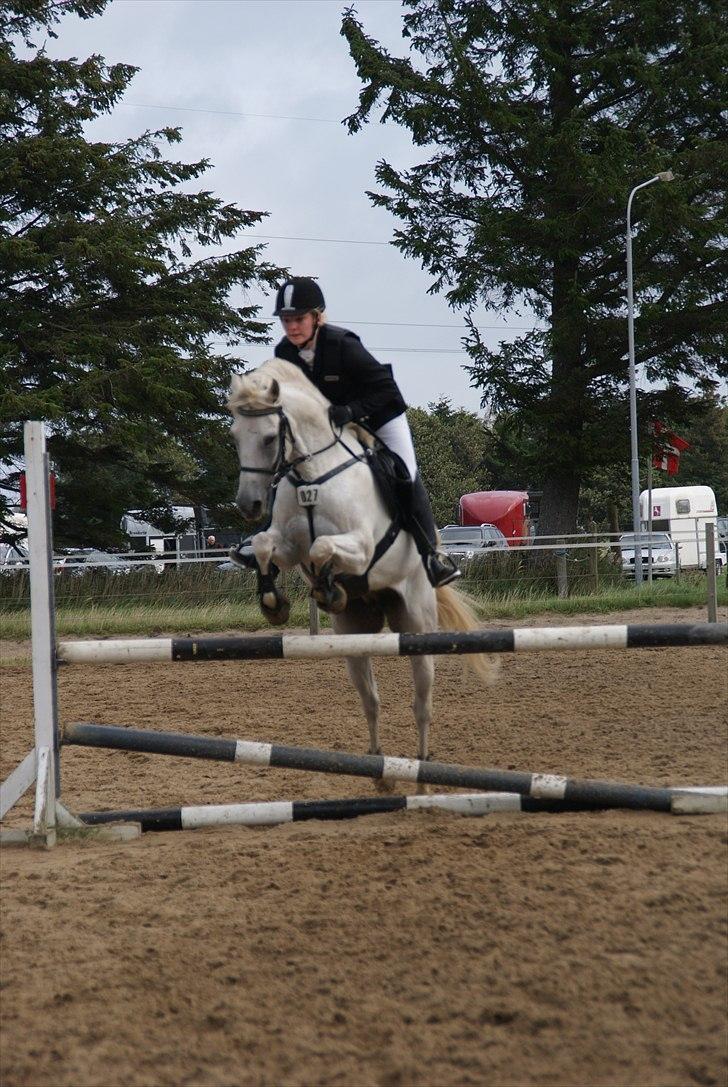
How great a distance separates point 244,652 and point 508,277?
16291 millimetres

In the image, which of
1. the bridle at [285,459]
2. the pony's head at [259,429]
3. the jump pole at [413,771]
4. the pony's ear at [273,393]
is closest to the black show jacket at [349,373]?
the bridle at [285,459]

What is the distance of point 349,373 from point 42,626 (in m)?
1.71

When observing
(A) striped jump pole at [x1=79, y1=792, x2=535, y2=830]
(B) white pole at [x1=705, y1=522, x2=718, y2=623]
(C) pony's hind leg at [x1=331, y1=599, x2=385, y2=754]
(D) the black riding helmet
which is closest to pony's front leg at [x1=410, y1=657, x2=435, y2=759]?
(C) pony's hind leg at [x1=331, y1=599, x2=385, y2=754]

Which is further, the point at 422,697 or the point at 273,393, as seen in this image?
the point at 422,697

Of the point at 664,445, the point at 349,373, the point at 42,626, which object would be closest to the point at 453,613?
the point at 349,373

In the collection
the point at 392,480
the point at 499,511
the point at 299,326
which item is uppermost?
the point at 499,511

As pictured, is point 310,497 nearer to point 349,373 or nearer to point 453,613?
point 349,373

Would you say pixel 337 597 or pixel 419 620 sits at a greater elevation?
pixel 337 597

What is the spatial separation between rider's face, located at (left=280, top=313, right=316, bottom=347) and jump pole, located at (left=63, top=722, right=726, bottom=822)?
1767 millimetres

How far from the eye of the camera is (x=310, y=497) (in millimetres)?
4426

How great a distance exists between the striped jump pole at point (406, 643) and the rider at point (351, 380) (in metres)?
1.08

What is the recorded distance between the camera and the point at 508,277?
19.1 m

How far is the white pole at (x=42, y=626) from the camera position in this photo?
407 centimetres

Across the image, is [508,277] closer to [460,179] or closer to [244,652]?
[460,179]
